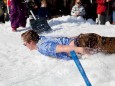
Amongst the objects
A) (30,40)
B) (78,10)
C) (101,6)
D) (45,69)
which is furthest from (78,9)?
(45,69)

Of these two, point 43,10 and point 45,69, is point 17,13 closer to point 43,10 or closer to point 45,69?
point 43,10

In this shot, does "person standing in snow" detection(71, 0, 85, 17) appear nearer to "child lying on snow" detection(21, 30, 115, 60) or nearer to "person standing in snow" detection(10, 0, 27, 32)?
"person standing in snow" detection(10, 0, 27, 32)

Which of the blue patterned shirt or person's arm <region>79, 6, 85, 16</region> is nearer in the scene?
the blue patterned shirt

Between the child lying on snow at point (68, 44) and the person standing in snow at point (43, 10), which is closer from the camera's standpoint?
the child lying on snow at point (68, 44)

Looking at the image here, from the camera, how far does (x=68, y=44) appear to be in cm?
661

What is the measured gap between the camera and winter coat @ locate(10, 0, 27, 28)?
11138mm

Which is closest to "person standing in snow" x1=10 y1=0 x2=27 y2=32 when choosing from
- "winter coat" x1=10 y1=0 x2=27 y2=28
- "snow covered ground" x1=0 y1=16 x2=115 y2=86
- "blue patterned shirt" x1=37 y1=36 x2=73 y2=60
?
"winter coat" x1=10 y1=0 x2=27 y2=28

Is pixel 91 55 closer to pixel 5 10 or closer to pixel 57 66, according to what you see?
pixel 57 66

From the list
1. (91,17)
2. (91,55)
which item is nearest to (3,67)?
(91,55)

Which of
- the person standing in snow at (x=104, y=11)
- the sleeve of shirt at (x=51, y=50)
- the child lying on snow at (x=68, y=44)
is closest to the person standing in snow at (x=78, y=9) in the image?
the person standing in snow at (x=104, y=11)

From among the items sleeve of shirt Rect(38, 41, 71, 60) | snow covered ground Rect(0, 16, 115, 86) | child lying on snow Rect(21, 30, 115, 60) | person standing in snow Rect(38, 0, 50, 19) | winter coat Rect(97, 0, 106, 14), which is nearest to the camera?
snow covered ground Rect(0, 16, 115, 86)

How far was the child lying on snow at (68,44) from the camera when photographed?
6.29 meters

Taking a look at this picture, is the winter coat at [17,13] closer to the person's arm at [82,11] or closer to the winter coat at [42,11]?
the winter coat at [42,11]

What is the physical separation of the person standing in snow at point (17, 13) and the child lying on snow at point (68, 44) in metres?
4.31
